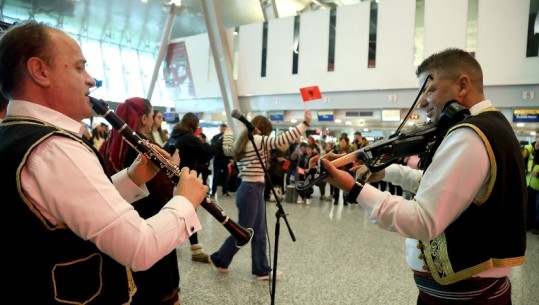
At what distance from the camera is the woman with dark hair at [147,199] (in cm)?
222

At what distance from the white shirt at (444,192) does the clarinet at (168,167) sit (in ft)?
1.89

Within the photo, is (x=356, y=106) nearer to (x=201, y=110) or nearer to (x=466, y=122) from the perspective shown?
(x=201, y=110)

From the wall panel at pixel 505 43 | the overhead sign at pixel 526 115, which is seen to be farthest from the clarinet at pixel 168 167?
the overhead sign at pixel 526 115

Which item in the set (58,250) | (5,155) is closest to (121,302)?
(58,250)

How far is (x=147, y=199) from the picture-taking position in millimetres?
2406

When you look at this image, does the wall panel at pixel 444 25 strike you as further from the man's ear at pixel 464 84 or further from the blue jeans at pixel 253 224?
the man's ear at pixel 464 84

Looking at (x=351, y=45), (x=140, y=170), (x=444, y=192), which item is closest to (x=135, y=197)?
(x=140, y=170)

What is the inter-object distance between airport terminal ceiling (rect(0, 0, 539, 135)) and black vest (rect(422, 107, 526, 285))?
14.4m

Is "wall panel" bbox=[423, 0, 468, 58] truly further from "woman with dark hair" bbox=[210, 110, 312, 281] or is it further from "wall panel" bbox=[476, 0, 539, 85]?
"woman with dark hair" bbox=[210, 110, 312, 281]

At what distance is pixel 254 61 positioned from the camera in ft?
45.7

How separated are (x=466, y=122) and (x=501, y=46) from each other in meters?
10.2

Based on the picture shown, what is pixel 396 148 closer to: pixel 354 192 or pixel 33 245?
pixel 354 192

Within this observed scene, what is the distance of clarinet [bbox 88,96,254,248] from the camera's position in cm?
149

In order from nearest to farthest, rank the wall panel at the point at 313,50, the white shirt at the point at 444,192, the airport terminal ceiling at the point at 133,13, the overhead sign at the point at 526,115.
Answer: the white shirt at the point at 444,192 < the overhead sign at the point at 526,115 < the wall panel at the point at 313,50 < the airport terminal ceiling at the point at 133,13
